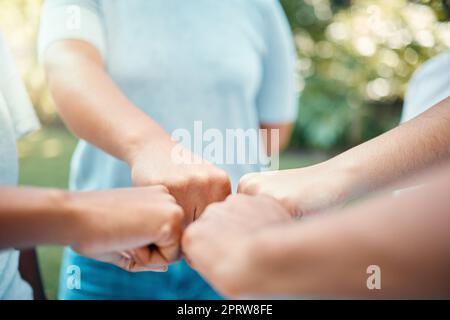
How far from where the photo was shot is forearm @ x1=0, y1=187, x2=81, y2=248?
→ 57 centimetres

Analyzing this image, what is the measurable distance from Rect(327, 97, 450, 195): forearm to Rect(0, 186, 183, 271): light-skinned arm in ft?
0.87

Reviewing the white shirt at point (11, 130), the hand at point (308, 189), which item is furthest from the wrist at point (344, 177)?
the white shirt at point (11, 130)

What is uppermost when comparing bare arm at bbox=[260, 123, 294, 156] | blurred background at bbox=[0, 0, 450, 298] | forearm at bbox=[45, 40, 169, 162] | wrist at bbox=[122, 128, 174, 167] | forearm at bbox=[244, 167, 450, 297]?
blurred background at bbox=[0, 0, 450, 298]

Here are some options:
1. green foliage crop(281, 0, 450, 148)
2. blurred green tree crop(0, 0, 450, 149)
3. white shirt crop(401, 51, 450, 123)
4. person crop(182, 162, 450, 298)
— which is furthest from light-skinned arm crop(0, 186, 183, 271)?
green foliage crop(281, 0, 450, 148)

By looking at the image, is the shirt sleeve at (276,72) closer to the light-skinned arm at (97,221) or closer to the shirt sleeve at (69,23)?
the shirt sleeve at (69,23)

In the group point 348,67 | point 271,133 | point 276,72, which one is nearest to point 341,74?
point 348,67

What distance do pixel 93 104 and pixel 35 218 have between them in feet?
1.02

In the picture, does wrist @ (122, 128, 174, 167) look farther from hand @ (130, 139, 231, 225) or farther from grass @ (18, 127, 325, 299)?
grass @ (18, 127, 325, 299)

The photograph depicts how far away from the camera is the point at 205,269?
596 mm

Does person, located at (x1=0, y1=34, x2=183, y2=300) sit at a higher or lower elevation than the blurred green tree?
lower

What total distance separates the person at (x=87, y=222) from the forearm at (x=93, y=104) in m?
0.11

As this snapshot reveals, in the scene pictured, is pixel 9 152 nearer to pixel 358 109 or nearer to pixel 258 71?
pixel 258 71
